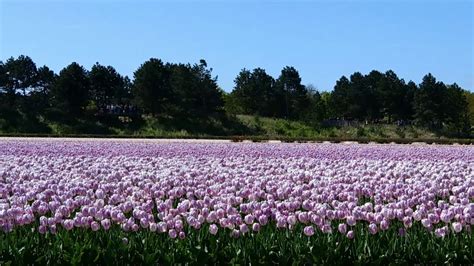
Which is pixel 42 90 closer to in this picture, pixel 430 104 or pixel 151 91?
pixel 151 91

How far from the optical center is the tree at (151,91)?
50.8m

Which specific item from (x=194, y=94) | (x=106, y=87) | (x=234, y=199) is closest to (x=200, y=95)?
(x=194, y=94)

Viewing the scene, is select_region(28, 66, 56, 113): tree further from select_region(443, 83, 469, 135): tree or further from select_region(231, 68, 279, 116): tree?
select_region(443, 83, 469, 135): tree

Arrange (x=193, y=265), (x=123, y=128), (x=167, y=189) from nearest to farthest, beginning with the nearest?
(x=193, y=265)
(x=167, y=189)
(x=123, y=128)

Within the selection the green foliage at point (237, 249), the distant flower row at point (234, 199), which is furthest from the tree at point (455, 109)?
the green foliage at point (237, 249)

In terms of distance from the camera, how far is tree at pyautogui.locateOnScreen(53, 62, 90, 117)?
49.6 m

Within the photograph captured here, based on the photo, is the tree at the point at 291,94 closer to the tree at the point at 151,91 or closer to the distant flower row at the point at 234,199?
the tree at the point at 151,91

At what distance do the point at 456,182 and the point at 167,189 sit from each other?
12.9ft

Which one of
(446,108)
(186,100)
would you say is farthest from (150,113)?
(446,108)

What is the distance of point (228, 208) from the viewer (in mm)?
6035

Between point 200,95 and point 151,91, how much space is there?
3.88 metres

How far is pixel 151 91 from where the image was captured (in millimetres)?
50875

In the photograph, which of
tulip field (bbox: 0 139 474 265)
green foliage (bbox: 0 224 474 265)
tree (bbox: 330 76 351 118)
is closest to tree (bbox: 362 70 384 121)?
tree (bbox: 330 76 351 118)

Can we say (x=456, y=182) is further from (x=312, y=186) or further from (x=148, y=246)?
(x=148, y=246)
